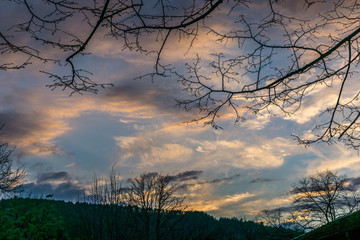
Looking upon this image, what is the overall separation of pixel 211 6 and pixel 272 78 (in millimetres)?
2137

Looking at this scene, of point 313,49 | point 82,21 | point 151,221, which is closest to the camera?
point 82,21

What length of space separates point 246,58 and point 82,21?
325 cm

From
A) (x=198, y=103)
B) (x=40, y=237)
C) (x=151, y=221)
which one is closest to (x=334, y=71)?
(x=198, y=103)

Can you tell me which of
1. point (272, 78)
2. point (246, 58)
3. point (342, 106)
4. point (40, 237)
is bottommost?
point (40, 237)

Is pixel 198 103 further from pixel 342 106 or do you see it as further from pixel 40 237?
pixel 40 237

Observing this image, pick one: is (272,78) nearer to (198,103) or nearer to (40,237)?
(198,103)

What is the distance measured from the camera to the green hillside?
11.2 feet

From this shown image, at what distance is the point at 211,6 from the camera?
5070 mm

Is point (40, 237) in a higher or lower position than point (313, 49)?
lower

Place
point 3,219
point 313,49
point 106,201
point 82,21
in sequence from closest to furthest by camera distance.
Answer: point 82,21, point 313,49, point 3,219, point 106,201

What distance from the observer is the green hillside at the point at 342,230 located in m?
3.40

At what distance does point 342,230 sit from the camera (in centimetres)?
350

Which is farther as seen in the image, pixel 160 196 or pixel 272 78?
pixel 160 196

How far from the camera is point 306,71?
6.39 meters
